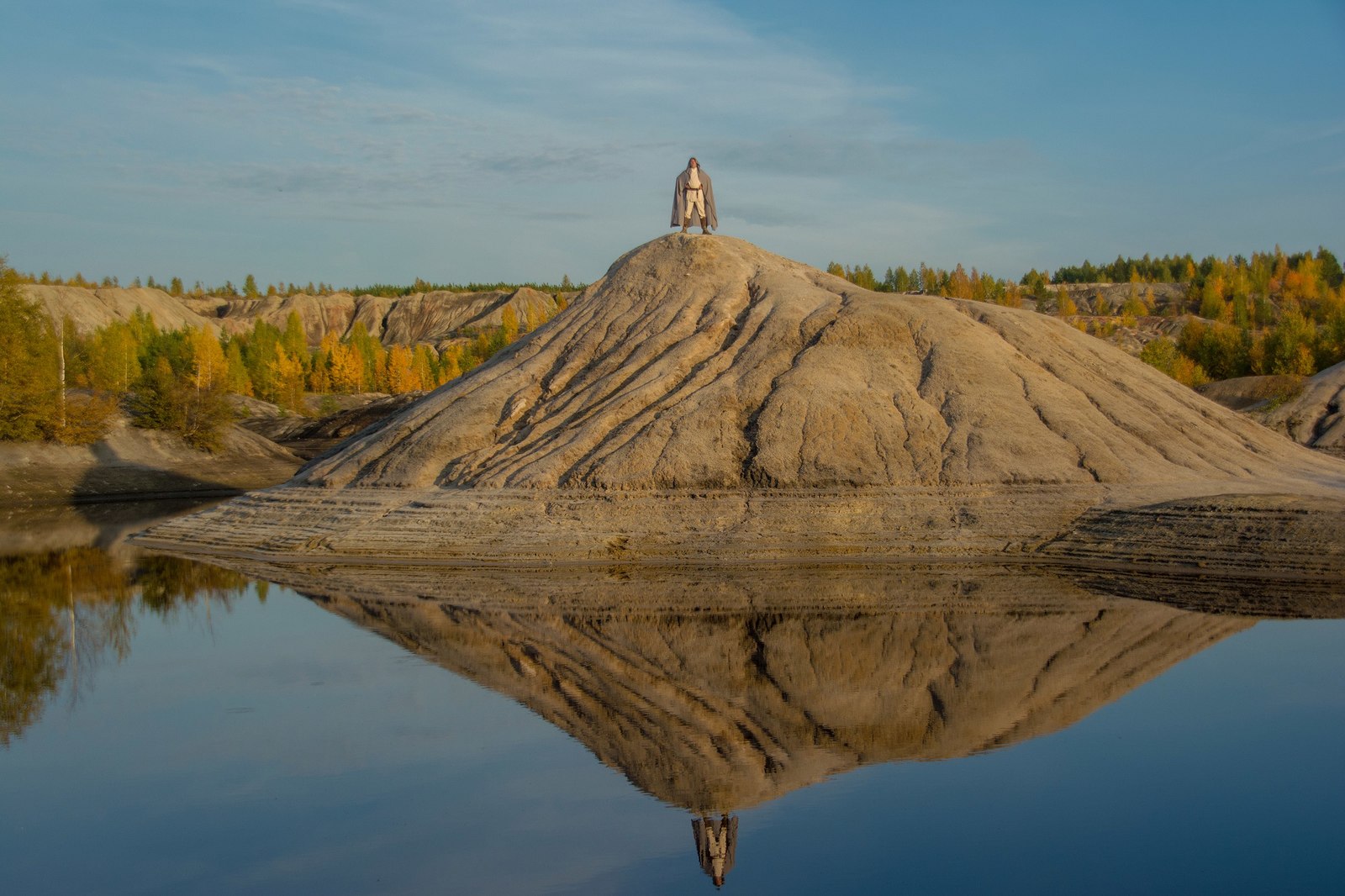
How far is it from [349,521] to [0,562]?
1054 cm

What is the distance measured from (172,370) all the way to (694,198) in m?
95.8

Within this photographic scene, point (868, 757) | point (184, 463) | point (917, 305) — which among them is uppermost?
point (917, 305)

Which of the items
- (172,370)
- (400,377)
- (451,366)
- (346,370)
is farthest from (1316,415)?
(451,366)

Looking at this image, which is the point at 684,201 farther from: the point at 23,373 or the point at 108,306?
the point at 108,306

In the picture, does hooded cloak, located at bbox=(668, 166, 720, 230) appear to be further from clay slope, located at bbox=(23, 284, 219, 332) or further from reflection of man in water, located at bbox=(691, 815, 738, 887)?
clay slope, located at bbox=(23, 284, 219, 332)

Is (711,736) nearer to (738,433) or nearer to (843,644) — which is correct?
(843,644)

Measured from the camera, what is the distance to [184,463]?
6775 centimetres

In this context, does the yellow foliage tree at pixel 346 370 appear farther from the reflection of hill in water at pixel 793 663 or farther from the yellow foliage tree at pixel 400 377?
the reflection of hill in water at pixel 793 663

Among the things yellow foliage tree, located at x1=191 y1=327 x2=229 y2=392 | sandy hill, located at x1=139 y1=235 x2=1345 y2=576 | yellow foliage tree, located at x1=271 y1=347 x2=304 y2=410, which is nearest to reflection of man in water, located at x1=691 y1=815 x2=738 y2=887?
sandy hill, located at x1=139 y1=235 x2=1345 y2=576

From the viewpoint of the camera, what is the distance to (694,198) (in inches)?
1753

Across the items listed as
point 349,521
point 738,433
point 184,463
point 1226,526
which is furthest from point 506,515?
point 184,463

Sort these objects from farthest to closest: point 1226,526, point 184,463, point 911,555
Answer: point 184,463 → point 911,555 → point 1226,526

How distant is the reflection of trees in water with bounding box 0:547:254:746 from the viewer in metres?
19.5

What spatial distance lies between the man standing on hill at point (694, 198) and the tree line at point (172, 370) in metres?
36.7
